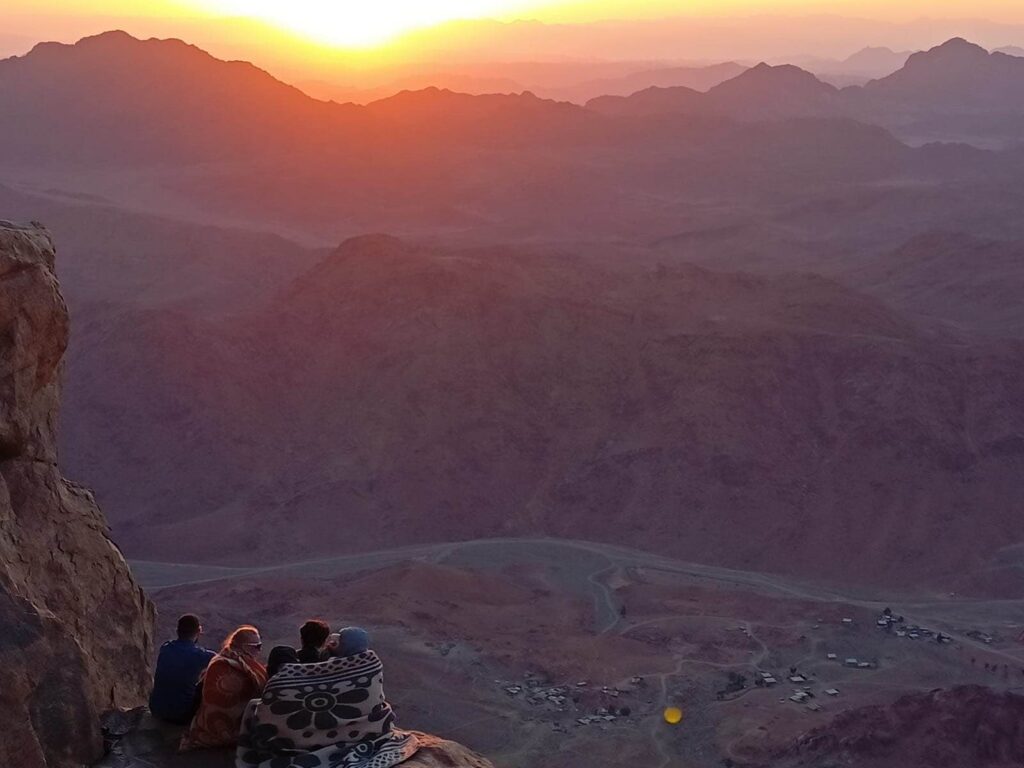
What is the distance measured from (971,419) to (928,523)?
231 inches

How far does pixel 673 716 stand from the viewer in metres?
22.8

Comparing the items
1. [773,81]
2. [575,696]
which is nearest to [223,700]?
[575,696]

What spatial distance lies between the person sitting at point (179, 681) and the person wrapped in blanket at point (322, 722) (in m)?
0.81

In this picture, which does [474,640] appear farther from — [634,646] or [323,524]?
[323,524]

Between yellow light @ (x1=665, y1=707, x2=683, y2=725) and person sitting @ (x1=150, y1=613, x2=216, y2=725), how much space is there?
15661 mm

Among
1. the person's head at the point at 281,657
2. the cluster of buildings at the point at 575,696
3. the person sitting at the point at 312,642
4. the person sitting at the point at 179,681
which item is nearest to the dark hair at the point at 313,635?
the person sitting at the point at 312,642

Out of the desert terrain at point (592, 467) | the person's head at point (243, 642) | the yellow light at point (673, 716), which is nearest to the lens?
the person's head at point (243, 642)

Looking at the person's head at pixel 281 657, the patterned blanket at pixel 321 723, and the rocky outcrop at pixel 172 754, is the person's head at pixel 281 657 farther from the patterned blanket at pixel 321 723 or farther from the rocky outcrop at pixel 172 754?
the rocky outcrop at pixel 172 754

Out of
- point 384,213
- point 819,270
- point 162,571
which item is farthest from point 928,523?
point 384,213

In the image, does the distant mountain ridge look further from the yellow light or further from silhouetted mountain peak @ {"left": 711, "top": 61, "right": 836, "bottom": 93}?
the yellow light

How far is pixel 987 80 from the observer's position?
516 feet

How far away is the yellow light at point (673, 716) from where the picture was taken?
74.2ft

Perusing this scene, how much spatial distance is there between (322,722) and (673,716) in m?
16.4

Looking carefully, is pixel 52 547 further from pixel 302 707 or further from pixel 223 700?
pixel 302 707
